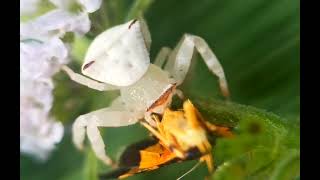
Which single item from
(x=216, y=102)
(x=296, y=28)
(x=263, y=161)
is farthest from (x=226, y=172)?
(x=296, y=28)

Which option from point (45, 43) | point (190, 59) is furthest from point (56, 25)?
point (190, 59)

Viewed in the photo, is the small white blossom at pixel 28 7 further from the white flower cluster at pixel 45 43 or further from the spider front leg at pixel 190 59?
the spider front leg at pixel 190 59

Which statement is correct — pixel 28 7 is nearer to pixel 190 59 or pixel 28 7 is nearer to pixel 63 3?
pixel 63 3

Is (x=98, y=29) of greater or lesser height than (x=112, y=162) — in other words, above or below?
above

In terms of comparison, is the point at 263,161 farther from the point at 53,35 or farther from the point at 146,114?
the point at 53,35

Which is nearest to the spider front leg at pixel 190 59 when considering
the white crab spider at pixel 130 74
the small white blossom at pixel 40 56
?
the white crab spider at pixel 130 74

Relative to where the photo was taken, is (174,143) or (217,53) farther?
(217,53)
